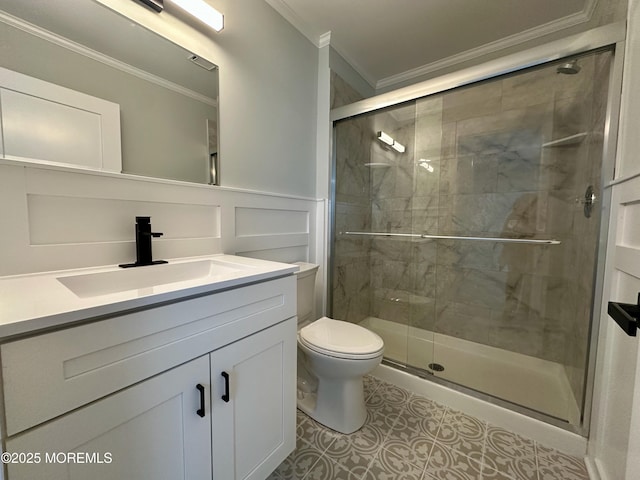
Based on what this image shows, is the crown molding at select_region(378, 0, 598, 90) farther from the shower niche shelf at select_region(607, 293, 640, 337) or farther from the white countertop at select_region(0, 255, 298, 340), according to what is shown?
the white countertop at select_region(0, 255, 298, 340)

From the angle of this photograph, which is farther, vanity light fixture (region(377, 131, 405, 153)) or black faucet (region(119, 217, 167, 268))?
vanity light fixture (region(377, 131, 405, 153))

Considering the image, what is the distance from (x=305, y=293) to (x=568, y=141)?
1.96 m

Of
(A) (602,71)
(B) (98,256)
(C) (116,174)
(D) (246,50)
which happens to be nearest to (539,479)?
(A) (602,71)

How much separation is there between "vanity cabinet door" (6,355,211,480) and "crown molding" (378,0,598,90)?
2.63 metres

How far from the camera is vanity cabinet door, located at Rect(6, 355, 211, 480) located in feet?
1.54

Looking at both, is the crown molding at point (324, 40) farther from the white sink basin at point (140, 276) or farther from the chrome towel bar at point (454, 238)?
the white sink basin at point (140, 276)

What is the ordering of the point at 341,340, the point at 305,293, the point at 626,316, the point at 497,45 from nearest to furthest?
the point at 626,316 < the point at 341,340 < the point at 305,293 < the point at 497,45

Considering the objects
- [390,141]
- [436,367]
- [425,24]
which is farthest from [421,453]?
[425,24]

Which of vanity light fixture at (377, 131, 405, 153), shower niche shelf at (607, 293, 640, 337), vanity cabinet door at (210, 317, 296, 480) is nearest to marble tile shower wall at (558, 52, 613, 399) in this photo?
shower niche shelf at (607, 293, 640, 337)

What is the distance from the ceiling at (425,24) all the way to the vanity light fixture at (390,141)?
22.9 inches

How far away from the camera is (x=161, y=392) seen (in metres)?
0.62

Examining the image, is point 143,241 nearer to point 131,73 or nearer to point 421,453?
point 131,73

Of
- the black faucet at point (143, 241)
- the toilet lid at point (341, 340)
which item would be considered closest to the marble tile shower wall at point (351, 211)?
the toilet lid at point (341, 340)

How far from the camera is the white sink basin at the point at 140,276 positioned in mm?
808
